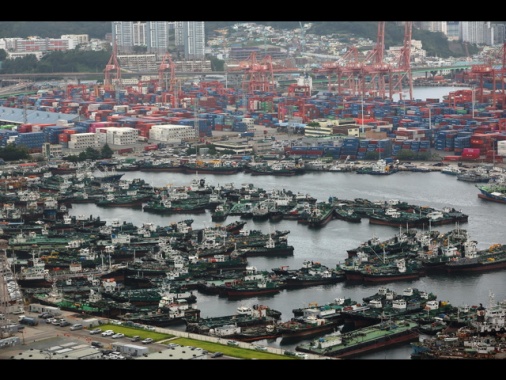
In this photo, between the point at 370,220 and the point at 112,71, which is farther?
the point at 112,71

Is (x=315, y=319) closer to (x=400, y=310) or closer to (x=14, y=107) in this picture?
(x=400, y=310)

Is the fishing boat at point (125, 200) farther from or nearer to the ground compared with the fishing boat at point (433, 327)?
nearer to the ground

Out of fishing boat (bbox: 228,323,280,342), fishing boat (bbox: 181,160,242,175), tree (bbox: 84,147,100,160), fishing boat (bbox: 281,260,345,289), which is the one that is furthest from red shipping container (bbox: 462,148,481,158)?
fishing boat (bbox: 228,323,280,342)

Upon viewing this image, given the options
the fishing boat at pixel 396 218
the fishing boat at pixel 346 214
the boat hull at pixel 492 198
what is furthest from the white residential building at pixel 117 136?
the fishing boat at pixel 396 218

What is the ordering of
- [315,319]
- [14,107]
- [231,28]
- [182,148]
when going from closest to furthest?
[315,319] → [182,148] → [14,107] → [231,28]

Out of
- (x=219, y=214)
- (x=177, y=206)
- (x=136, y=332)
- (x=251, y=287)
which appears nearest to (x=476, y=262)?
(x=251, y=287)

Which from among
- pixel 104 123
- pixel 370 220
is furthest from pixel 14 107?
pixel 370 220

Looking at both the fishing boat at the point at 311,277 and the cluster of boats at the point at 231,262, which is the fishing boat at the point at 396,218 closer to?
the cluster of boats at the point at 231,262
